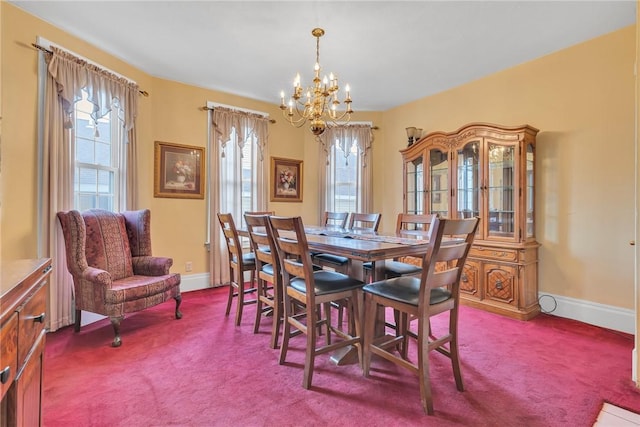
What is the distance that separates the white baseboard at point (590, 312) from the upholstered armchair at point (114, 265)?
368 cm

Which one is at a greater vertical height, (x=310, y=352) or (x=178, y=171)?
(x=178, y=171)

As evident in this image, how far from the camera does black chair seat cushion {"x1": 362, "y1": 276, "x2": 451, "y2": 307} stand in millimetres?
1726

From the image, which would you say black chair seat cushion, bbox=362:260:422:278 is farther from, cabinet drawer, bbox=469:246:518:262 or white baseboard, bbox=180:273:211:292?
white baseboard, bbox=180:273:211:292

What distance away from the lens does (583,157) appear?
2.91 meters

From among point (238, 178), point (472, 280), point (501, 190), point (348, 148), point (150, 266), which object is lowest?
point (472, 280)

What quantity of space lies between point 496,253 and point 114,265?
371cm

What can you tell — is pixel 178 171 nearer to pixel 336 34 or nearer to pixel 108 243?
pixel 108 243

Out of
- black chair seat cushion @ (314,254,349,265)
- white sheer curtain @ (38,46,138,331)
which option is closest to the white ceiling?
white sheer curtain @ (38,46,138,331)

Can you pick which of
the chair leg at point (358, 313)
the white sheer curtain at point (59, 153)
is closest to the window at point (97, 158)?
the white sheer curtain at point (59, 153)

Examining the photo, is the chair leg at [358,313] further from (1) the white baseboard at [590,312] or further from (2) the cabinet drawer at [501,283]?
(1) the white baseboard at [590,312]

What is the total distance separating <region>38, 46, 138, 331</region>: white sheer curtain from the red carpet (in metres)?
0.37

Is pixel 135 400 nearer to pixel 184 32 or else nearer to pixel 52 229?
pixel 52 229

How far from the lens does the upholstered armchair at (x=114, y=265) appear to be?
2.46 metres

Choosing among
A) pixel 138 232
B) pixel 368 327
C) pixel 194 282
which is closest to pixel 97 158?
pixel 138 232
